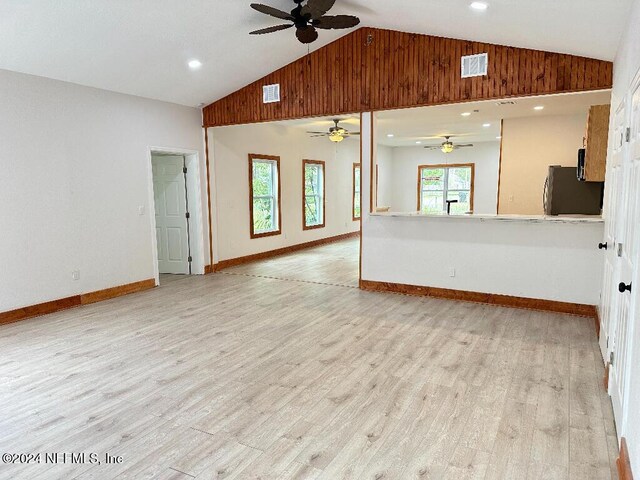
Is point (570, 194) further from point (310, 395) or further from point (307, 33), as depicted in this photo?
point (310, 395)

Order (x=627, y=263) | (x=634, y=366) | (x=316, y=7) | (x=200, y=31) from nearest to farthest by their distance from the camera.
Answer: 1. (x=634, y=366)
2. (x=627, y=263)
3. (x=316, y=7)
4. (x=200, y=31)

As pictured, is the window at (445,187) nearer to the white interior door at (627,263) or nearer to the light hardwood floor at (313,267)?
the light hardwood floor at (313,267)

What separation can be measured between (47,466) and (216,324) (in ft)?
7.48

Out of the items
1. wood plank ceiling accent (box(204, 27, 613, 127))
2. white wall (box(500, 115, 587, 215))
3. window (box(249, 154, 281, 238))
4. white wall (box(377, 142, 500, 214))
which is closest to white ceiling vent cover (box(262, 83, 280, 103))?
wood plank ceiling accent (box(204, 27, 613, 127))

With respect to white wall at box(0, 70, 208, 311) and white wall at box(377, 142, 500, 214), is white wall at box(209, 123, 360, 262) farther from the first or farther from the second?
white wall at box(377, 142, 500, 214)

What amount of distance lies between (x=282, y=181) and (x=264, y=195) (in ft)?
1.81

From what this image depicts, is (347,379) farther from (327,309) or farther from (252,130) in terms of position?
(252,130)

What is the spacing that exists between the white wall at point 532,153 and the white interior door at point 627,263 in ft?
15.1

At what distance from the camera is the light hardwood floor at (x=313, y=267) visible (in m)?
6.58

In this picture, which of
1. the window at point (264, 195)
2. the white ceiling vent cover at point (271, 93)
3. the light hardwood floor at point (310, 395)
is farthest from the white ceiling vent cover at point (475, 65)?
the window at point (264, 195)

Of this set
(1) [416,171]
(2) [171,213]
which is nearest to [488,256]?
(2) [171,213]

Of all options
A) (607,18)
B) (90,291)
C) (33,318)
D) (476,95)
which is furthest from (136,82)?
(607,18)

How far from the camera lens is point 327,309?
493cm

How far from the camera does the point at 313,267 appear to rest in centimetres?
746
